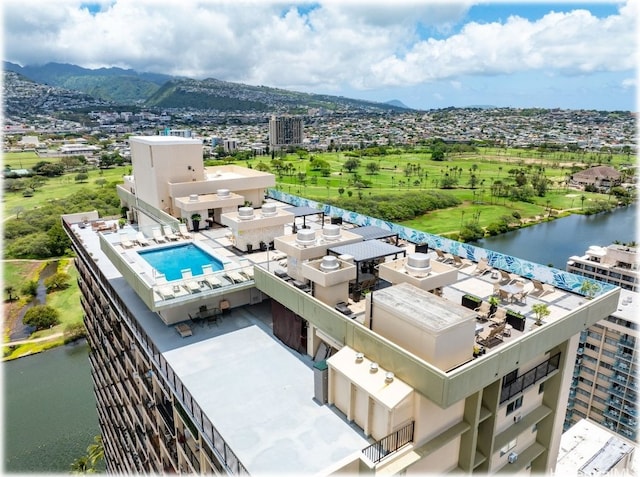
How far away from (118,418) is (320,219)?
49.4ft

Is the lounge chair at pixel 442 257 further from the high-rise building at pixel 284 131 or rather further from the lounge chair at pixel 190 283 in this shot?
the high-rise building at pixel 284 131

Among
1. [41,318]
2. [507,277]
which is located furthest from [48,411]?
[507,277]

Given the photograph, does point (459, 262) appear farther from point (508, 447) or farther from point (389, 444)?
point (389, 444)

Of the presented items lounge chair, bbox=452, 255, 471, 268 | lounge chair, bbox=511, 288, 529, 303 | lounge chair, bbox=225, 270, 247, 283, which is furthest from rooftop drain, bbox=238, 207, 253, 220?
lounge chair, bbox=511, 288, 529, 303

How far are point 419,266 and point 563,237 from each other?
259 ft

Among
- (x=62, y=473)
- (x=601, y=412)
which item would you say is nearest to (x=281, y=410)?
(x=62, y=473)

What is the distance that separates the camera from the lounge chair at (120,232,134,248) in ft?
70.6

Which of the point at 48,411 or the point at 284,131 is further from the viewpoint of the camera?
the point at 284,131

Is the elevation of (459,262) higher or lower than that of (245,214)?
lower

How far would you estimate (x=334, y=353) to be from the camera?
1363 centimetres

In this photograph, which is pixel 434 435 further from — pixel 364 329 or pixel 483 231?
pixel 483 231

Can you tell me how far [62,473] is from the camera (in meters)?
31.0

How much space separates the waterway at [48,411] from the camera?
3278 cm

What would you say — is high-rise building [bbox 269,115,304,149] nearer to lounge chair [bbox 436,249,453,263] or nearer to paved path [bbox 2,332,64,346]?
paved path [bbox 2,332,64,346]
